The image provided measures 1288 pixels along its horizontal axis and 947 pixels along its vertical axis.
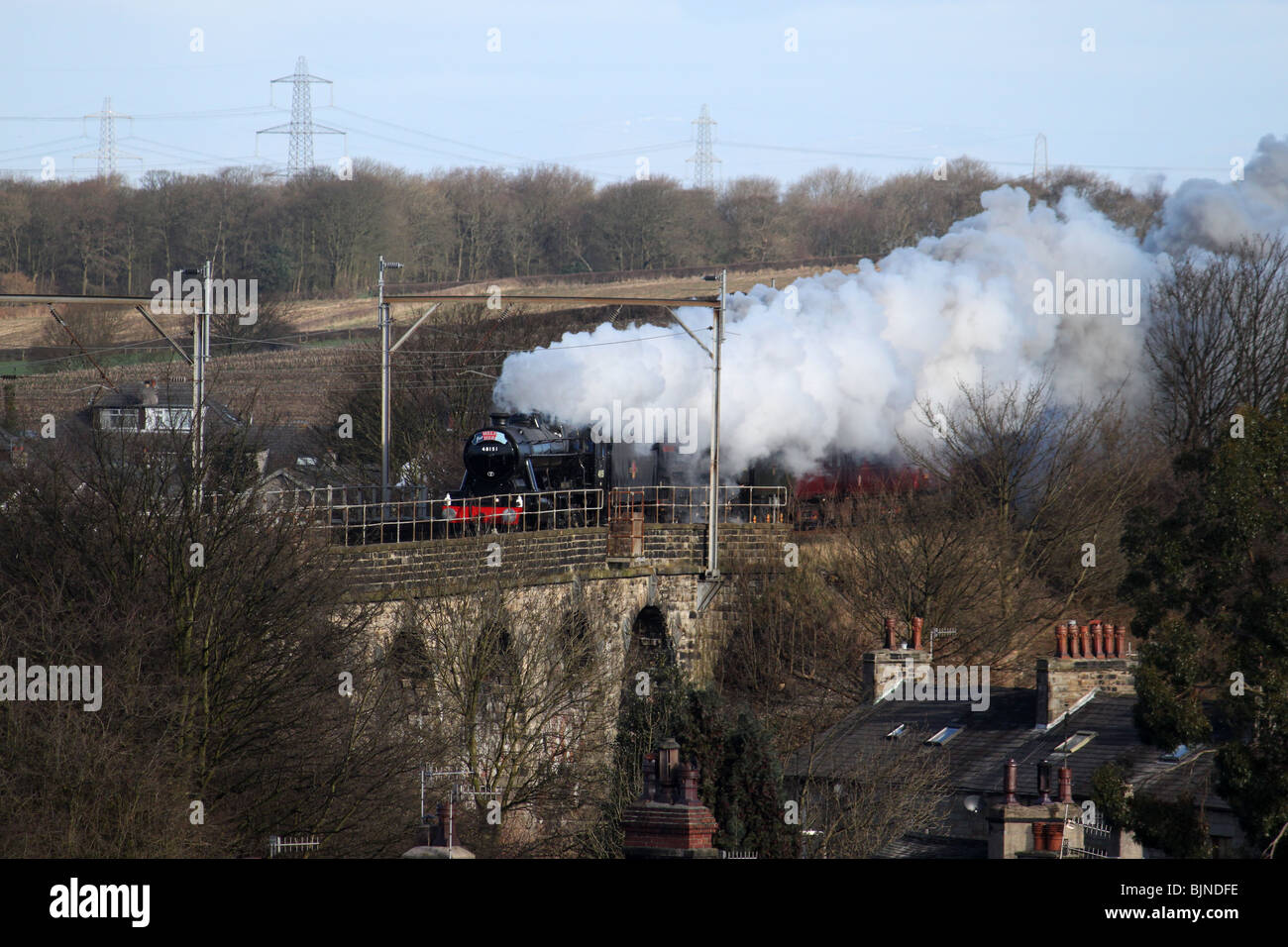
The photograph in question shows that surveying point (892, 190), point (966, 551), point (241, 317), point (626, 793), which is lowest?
point (626, 793)

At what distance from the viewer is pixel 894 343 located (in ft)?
154

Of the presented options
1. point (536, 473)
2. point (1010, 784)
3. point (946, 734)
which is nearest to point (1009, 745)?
point (946, 734)

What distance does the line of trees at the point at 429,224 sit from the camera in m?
88.9

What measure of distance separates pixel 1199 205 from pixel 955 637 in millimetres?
20907

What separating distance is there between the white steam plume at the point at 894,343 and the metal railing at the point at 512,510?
154 centimetres

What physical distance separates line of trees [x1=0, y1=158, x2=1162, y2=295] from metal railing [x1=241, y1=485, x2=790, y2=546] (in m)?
42.2

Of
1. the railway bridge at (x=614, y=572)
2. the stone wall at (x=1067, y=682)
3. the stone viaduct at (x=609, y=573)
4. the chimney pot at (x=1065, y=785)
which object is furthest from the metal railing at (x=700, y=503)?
the chimney pot at (x=1065, y=785)

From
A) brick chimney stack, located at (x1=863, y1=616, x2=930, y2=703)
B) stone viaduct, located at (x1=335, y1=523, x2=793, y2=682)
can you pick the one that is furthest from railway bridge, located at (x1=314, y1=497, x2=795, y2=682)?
brick chimney stack, located at (x1=863, y1=616, x2=930, y2=703)

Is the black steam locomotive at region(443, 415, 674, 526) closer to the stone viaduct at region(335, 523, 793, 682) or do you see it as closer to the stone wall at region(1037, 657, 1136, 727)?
the stone viaduct at region(335, 523, 793, 682)

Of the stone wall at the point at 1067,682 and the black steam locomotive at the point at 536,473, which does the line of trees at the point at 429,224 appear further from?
the stone wall at the point at 1067,682

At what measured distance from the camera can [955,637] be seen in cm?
3969
